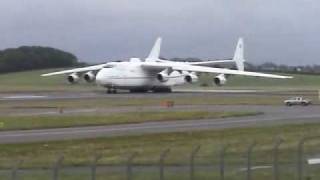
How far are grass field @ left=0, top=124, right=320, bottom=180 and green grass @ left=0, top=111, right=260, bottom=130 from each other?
905cm

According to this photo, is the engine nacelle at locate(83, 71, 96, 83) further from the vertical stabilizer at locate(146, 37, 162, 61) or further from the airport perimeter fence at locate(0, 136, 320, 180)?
the airport perimeter fence at locate(0, 136, 320, 180)

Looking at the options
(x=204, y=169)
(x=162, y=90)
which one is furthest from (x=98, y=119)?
(x=162, y=90)

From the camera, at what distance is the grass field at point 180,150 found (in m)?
25.3

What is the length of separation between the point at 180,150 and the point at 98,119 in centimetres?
2013

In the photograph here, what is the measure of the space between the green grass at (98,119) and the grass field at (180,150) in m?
9.05

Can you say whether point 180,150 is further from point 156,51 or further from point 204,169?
point 156,51

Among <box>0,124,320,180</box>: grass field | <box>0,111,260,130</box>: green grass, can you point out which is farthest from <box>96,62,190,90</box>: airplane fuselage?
<box>0,124,320,180</box>: grass field

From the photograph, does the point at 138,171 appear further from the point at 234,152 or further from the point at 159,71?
the point at 159,71

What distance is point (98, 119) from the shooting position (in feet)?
174

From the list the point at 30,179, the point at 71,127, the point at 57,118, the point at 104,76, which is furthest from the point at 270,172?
the point at 104,76

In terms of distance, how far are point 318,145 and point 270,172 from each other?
906 cm

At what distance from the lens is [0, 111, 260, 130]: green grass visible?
4897cm

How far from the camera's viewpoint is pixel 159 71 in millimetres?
113062

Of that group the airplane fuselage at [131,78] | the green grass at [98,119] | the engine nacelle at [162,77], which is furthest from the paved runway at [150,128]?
the engine nacelle at [162,77]
